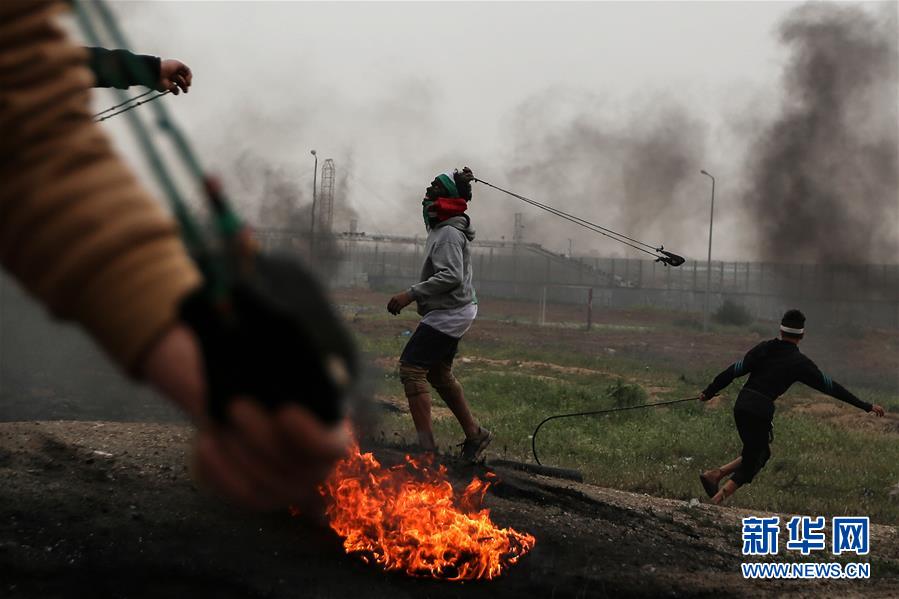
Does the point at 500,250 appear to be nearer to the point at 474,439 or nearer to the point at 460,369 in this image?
the point at 460,369

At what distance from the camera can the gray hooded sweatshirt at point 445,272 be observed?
6.24 meters

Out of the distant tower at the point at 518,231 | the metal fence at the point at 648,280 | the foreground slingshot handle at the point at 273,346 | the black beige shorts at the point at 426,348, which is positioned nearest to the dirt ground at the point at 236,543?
the black beige shorts at the point at 426,348

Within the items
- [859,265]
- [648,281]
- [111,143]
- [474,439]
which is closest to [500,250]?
[648,281]

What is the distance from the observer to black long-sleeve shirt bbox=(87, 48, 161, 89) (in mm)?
1510

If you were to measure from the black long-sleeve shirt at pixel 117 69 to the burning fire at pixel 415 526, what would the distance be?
2.82 meters

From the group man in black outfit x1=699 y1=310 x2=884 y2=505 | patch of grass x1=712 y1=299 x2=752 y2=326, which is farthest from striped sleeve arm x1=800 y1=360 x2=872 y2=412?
patch of grass x1=712 y1=299 x2=752 y2=326

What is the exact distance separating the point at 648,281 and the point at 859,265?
2008 centimetres

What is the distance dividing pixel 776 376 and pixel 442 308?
9.87 ft

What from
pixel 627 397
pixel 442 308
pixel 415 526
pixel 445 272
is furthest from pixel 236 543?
pixel 627 397

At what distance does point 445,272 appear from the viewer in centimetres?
629

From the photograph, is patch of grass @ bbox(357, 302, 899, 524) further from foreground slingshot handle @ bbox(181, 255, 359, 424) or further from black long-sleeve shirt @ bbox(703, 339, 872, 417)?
foreground slingshot handle @ bbox(181, 255, 359, 424)

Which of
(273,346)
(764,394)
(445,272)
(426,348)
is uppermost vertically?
(445,272)

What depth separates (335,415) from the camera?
0.73 meters

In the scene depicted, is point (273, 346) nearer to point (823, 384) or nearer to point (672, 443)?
point (823, 384)
